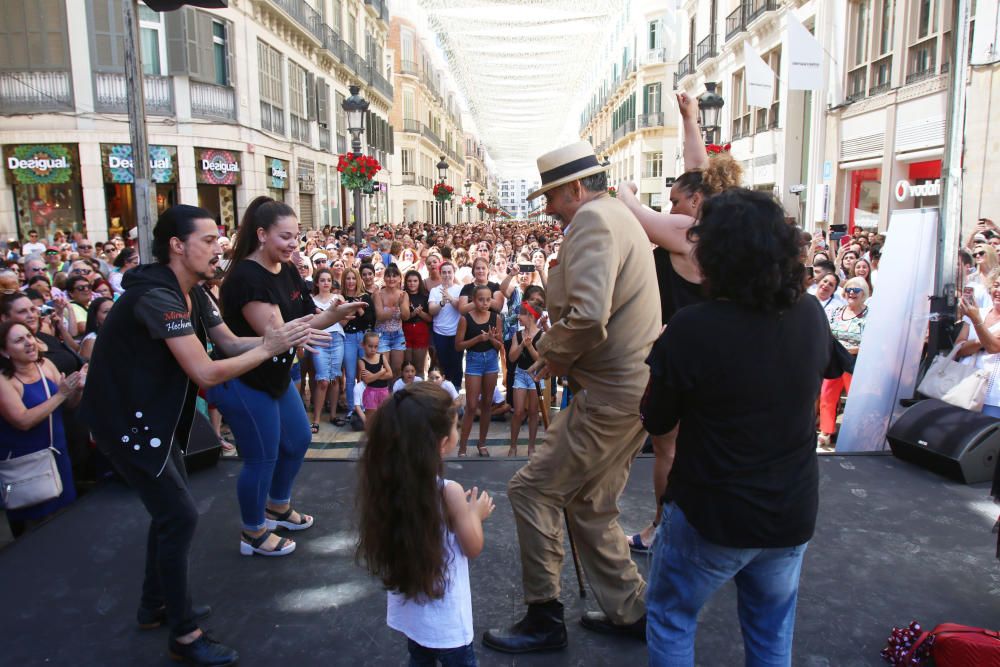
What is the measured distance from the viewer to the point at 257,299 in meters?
3.30

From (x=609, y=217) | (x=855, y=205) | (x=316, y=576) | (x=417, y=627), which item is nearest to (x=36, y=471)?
(x=316, y=576)

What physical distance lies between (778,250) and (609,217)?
2.70 ft

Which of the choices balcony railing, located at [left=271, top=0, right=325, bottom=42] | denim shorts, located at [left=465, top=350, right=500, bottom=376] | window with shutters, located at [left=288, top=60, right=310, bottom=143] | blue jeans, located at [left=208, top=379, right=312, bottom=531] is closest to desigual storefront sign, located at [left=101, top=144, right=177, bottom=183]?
window with shutters, located at [left=288, top=60, right=310, bottom=143]

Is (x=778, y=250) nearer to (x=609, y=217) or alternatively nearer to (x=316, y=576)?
(x=609, y=217)

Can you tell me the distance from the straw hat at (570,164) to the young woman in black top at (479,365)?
3.83 meters

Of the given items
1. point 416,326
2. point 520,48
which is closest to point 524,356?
point 416,326

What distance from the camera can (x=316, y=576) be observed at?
3.31 meters

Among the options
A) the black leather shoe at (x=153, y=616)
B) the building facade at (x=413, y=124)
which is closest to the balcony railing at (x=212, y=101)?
the black leather shoe at (x=153, y=616)

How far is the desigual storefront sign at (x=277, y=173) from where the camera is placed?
2005 cm

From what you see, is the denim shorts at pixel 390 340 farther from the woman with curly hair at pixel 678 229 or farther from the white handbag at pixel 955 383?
the white handbag at pixel 955 383

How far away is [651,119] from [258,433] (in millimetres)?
38957

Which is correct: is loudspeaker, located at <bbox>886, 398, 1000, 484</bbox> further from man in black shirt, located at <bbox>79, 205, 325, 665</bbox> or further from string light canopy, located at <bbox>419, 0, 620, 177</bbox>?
string light canopy, located at <bbox>419, 0, 620, 177</bbox>

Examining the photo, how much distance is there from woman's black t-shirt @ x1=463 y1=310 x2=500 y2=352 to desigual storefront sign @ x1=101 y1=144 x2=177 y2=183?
12.4m

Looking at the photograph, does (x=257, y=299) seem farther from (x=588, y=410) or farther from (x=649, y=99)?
(x=649, y=99)
